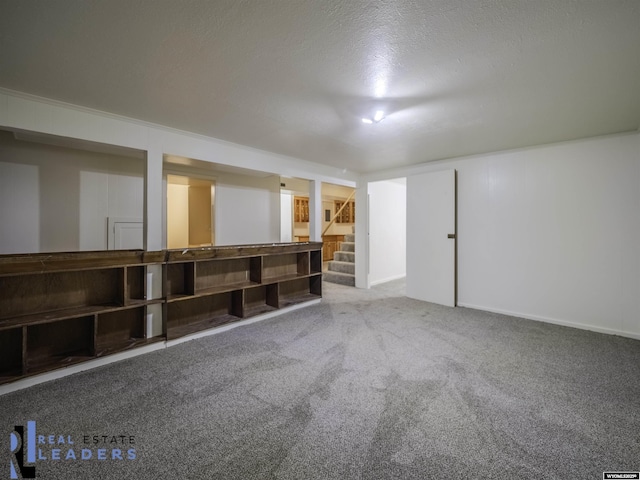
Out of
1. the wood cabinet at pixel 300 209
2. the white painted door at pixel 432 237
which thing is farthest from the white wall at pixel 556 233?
the wood cabinet at pixel 300 209

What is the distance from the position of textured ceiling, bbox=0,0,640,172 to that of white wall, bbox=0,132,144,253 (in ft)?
3.99

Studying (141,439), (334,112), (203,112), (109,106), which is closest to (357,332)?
(141,439)

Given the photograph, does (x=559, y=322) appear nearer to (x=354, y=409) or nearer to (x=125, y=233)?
(x=354, y=409)

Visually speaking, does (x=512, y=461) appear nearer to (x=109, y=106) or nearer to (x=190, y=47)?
(x=190, y=47)

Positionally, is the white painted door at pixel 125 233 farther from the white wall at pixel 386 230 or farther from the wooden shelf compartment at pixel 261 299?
the white wall at pixel 386 230

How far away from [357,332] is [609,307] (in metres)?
2.94

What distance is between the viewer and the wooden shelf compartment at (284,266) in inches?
153

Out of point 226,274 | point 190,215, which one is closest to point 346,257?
point 226,274

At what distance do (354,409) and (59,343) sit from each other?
257 centimetres

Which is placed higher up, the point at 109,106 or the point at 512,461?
the point at 109,106

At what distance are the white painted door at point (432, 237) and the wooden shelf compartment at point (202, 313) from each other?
2946mm

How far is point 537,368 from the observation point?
229 centimetres

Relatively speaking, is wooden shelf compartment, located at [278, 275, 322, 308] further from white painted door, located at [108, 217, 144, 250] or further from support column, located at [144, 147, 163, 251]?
white painted door, located at [108, 217, 144, 250]

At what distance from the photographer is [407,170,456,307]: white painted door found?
4191 mm
